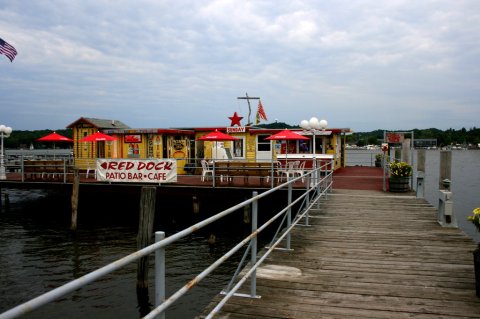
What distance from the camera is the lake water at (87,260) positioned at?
9.77 m

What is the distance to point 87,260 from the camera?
43.9ft

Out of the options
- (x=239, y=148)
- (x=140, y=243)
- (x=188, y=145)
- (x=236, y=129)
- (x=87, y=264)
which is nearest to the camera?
(x=140, y=243)

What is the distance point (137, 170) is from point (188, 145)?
25.8 feet

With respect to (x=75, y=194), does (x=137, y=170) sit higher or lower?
higher

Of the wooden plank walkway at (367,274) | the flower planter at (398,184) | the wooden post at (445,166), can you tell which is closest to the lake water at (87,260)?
the wooden plank walkway at (367,274)

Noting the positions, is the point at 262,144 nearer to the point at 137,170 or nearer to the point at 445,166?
the point at 137,170

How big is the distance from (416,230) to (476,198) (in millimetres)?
30322

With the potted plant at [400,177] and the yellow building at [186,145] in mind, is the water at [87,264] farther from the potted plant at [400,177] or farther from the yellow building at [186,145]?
the potted plant at [400,177]

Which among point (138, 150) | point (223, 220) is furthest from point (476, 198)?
point (138, 150)

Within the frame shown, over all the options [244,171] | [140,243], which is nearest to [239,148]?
[244,171]

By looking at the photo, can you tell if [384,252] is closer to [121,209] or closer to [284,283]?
[284,283]

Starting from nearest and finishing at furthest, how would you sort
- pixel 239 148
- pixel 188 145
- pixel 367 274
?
pixel 367 274, pixel 239 148, pixel 188 145

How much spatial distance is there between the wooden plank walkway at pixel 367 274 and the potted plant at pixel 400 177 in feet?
16.4

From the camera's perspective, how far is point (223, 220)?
63.3 feet
